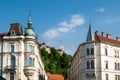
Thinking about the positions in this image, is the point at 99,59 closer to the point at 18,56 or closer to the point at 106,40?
the point at 106,40

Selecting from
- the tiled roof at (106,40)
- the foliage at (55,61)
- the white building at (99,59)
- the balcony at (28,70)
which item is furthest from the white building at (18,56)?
the foliage at (55,61)

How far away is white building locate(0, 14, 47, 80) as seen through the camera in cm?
8738

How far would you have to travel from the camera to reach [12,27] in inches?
3595

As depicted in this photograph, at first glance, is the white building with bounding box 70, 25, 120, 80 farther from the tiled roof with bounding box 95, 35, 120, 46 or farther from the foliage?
the foliage

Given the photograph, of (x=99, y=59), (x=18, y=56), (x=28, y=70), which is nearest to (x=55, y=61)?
(x=99, y=59)

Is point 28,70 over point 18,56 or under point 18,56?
under

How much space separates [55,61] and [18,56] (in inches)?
3586

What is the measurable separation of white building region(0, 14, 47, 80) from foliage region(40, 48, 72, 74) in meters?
76.6

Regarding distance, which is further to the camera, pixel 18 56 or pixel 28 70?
pixel 18 56

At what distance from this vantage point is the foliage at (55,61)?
6658 inches

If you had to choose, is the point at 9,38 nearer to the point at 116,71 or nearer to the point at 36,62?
the point at 36,62

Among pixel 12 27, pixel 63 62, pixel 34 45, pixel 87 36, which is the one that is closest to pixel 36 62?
pixel 34 45

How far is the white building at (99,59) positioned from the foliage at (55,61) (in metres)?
67.8

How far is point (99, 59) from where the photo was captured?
318 ft
